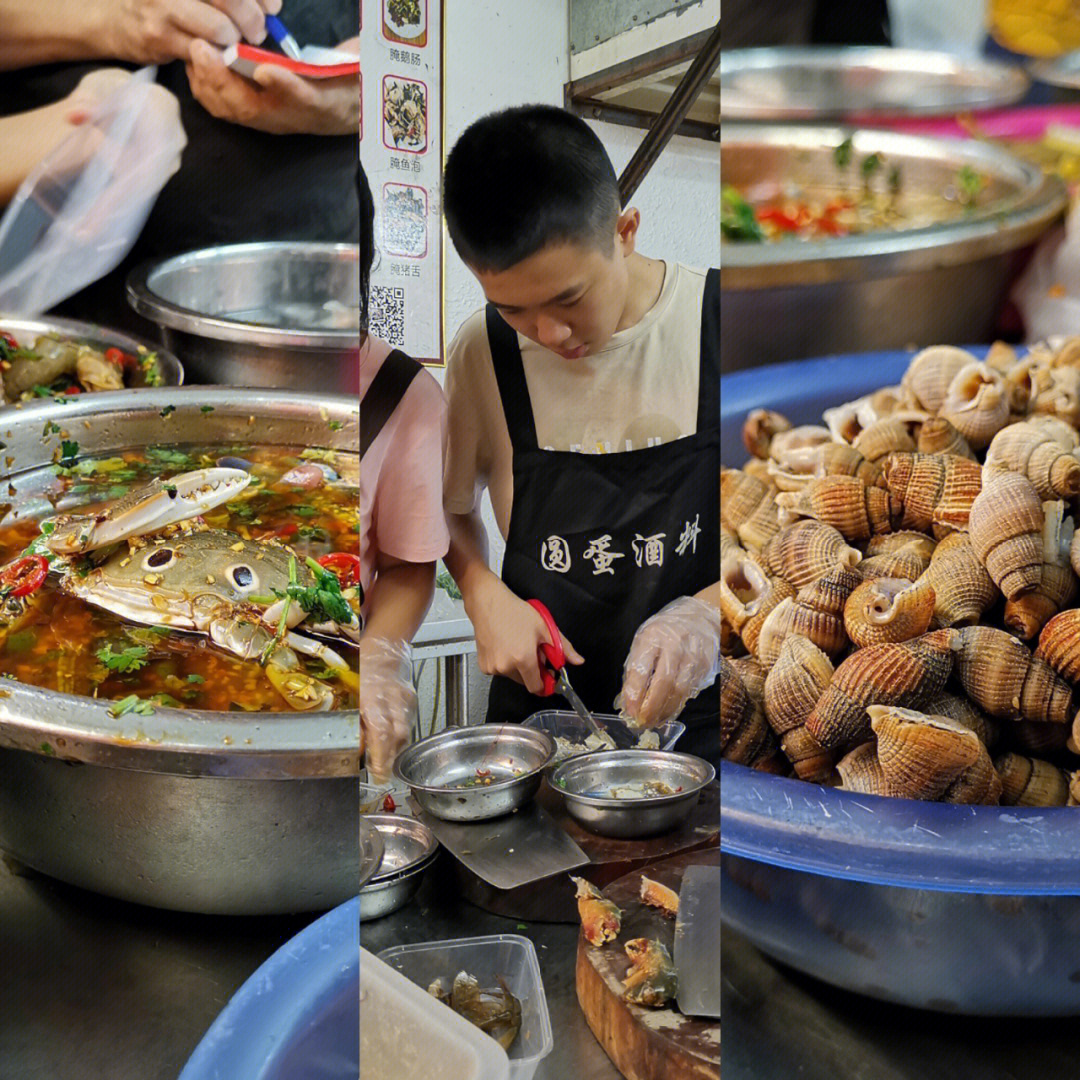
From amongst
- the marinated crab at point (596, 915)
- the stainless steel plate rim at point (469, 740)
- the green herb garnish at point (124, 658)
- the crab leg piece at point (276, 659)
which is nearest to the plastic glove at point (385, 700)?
the stainless steel plate rim at point (469, 740)

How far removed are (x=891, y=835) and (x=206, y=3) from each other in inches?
40.2

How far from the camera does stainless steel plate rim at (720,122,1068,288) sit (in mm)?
935

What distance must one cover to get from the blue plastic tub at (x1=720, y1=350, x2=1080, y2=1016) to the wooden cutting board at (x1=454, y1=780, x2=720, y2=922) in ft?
0.19

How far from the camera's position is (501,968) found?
521 mm

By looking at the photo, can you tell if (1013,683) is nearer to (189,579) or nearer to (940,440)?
(940,440)

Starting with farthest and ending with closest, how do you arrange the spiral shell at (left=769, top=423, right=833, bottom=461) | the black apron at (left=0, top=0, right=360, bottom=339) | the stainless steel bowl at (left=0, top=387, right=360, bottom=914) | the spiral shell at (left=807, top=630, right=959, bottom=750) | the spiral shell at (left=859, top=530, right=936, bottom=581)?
the black apron at (left=0, top=0, right=360, bottom=339) → the spiral shell at (left=769, top=423, right=833, bottom=461) → the spiral shell at (left=859, top=530, right=936, bottom=581) → the spiral shell at (left=807, top=630, right=959, bottom=750) → the stainless steel bowl at (left=0, top=387, right=360, bottom=914)

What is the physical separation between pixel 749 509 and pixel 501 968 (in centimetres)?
53

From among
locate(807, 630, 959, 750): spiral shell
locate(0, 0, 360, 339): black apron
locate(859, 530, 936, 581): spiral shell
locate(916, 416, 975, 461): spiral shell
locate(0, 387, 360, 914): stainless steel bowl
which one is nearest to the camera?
locate(0, 387, 360, 914): stainless steel bowl

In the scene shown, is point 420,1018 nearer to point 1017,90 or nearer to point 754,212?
point 1017,90

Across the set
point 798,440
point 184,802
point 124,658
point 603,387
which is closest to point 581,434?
point 603,387

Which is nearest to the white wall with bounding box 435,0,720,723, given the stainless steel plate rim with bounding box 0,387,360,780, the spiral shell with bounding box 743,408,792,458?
the stainless steel plate rim with bounding box 0,387,360,780

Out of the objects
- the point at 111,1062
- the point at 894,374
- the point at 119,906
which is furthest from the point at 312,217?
the point at 111,1062

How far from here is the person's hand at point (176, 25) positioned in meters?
1.07

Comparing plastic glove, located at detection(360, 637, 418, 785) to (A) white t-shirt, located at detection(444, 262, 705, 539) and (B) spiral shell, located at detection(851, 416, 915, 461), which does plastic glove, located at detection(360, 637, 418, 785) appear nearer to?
(A) white t-shirt, located at detection(444, 262, 705, 539)
